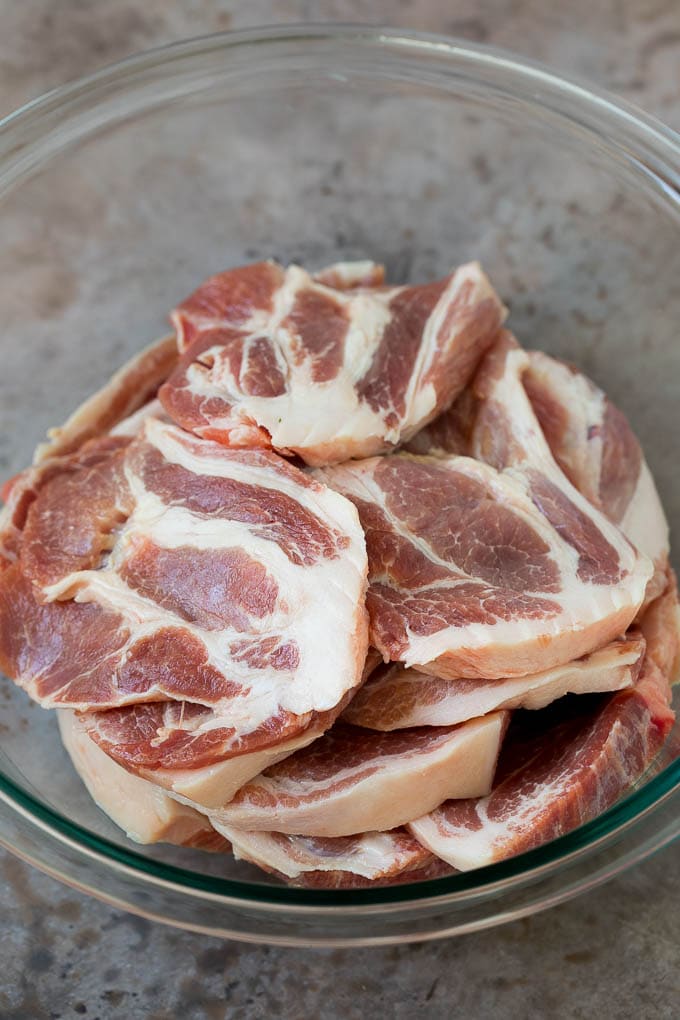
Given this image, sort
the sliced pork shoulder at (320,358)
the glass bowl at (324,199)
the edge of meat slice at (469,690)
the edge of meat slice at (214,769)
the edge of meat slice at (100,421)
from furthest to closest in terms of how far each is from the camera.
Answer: the glass bowl at (324,199)
the edge of meat slice at (100,421)
the sliced pork shoulder at (320,358)
the edge of meat slice at (469,690)
the edge of meat slice at (214,769)

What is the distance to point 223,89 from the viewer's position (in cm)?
316

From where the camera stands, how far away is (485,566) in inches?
92.1

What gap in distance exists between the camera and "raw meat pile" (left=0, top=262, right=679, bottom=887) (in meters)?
2.16

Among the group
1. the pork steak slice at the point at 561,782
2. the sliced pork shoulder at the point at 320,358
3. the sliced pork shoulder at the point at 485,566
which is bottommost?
the pork steak slice at the point at 561,782

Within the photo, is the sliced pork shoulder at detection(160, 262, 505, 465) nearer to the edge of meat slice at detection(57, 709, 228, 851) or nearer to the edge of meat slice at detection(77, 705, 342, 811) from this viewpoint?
the edge of meat slice at detection(77, 705, 342, 811)

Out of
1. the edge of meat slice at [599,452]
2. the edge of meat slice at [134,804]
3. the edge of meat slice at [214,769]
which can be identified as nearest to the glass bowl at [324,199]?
the edge of meat slice at [134,804]

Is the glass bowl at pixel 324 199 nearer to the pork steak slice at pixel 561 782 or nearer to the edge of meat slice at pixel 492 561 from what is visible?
the edge of meat slice at pixel 492 561

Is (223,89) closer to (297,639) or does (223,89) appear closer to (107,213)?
(107,213)

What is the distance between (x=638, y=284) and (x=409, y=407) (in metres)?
1.07

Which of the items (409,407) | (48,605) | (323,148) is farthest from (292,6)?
(48,605)

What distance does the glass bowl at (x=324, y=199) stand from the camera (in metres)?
3.00

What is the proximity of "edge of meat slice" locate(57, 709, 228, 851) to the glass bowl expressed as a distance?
0.20m

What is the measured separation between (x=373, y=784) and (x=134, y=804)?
586mm

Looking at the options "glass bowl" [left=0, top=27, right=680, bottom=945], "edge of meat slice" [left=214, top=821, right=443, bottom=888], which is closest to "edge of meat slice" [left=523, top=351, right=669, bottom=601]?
"glass bowl" [left=0, top=27, right=680, bottom=945]
